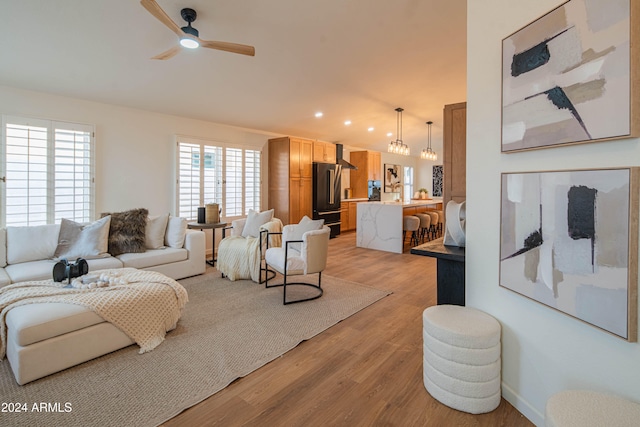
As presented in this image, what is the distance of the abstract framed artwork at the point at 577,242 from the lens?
1.19 metres

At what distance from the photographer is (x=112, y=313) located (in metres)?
2.32

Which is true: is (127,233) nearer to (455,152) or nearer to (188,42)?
(188,42)

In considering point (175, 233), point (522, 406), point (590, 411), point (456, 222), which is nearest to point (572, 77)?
point (456, 222)

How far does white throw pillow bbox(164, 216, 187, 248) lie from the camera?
14.0ft

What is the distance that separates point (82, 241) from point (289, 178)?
150 inches

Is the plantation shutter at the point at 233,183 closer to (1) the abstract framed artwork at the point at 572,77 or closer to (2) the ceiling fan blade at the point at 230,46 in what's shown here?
(2) the ceiling fan blade at the point at 230,46

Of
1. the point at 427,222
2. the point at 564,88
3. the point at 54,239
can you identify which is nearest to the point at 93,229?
the point at 54,239

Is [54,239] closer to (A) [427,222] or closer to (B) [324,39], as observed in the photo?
(B) [324,39]

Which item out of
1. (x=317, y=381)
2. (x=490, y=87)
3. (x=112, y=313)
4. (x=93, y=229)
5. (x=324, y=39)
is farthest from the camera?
(x=93, y=229)

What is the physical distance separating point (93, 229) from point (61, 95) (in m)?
1.94

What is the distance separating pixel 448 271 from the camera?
2.41 meters

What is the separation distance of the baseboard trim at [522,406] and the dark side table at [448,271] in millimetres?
640

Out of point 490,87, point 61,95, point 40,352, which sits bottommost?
point 40,352

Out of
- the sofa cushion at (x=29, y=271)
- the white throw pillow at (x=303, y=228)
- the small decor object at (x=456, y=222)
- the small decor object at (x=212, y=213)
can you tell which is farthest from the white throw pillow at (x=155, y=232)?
the small decor object at (x=456, y=222)
